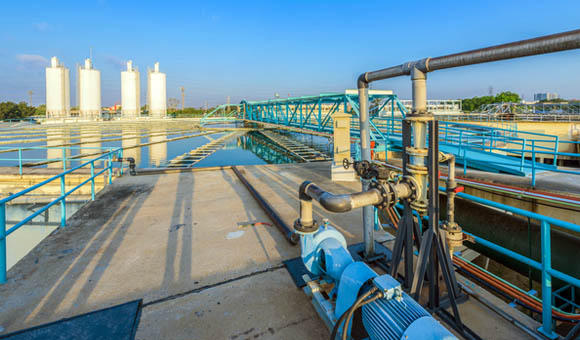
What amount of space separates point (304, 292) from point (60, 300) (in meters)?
2.37

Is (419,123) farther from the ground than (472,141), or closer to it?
closer to it

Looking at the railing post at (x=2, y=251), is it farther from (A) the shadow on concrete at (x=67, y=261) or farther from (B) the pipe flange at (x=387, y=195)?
(B) the pipe flange at (x=387, y=195)

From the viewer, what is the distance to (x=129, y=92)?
69.1m

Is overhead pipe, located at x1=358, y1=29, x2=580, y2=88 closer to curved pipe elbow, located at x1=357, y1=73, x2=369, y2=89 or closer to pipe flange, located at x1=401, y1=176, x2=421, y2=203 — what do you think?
curved pipe elbow, located at x1=357, y1=73, x2=369, y2=89

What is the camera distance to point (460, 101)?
312 feet

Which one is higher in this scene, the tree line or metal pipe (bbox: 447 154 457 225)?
the tree line

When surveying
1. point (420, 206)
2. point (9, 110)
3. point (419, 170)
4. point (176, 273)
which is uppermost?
point (9, 110)

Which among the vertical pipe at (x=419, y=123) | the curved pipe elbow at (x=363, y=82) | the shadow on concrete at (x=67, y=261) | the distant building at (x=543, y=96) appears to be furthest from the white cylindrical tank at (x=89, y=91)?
the distant building at (x=543, y=96)

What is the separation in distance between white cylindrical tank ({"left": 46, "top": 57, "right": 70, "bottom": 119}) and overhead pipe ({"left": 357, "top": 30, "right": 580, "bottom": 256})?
7669cm

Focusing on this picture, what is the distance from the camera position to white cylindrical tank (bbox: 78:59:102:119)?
63094 millimetres

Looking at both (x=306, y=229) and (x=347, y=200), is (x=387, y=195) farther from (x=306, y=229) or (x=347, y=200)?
(x=306, y=229)

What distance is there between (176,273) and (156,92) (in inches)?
3173

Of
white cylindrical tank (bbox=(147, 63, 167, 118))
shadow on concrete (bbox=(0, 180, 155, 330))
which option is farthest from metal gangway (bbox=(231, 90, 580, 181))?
white cylindrical tank (bbox=(147, 63, 167, 118))

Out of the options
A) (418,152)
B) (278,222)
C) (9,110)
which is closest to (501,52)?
(418,152)
